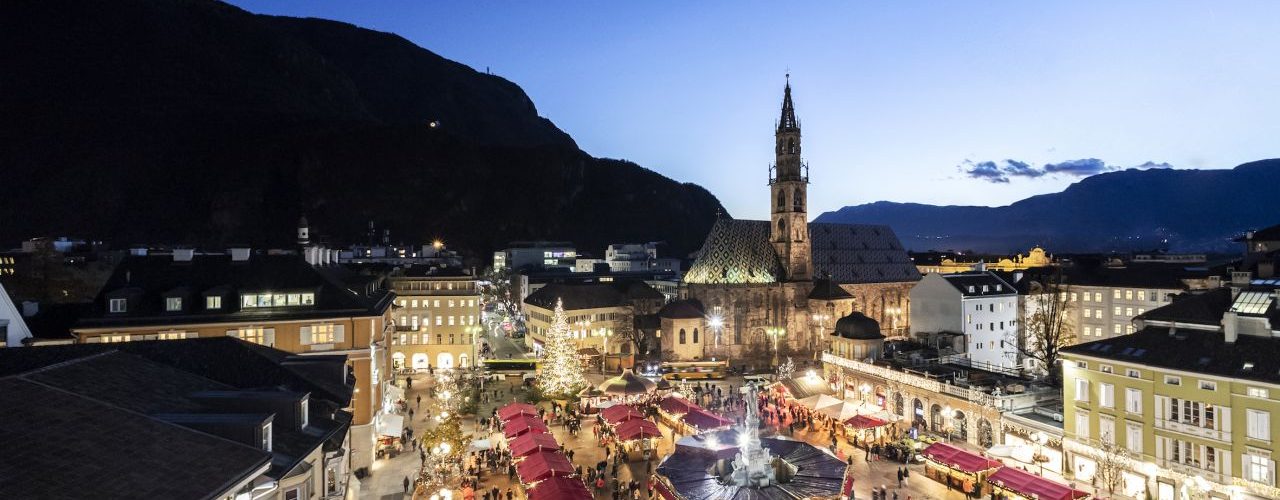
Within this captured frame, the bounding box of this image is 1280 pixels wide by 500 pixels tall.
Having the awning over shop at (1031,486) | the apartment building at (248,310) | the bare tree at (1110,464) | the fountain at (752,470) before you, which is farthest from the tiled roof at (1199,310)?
the apartment building at (248,310)

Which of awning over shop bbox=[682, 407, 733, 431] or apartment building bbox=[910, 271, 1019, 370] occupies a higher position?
apartment building bbox=[910, 271, 1019, 370]

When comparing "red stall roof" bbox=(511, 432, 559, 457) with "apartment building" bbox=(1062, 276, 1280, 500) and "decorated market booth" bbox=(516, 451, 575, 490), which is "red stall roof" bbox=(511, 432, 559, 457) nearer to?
"decorated market booth" bbox=(516, 451, 575, 490)

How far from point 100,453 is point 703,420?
105ft

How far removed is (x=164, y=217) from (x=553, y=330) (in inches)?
6244

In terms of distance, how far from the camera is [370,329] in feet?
114

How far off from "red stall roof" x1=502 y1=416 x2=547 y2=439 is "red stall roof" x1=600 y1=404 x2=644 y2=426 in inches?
177

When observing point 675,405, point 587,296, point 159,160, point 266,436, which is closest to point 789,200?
point 587,296

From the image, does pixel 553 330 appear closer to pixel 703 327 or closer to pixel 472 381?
pixel 472 381

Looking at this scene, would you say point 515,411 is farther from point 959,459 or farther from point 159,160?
point 159,160

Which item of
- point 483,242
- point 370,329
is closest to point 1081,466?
point 370,329

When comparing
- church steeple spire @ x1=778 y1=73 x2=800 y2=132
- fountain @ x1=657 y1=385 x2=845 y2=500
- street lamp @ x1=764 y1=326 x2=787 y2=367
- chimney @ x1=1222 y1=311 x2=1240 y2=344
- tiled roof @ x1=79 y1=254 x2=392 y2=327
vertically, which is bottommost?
street lamp @ x1=764 y1=326 x2=787 y2=367

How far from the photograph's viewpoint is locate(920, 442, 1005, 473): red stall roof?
30.6 meters

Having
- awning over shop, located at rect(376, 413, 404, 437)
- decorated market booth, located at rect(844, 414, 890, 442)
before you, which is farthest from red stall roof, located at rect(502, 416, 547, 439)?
decorated market booth, located at rect(844, 414, 890, 442)

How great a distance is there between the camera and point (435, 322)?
66750 mm
